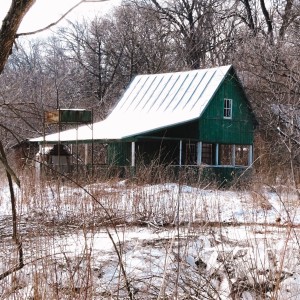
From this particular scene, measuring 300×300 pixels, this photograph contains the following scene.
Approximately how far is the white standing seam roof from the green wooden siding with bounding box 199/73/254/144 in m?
0.53

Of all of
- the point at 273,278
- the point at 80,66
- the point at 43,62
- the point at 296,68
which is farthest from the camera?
the point at 43,62

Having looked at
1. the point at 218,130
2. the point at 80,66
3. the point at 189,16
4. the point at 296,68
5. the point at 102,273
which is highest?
the point at 189,16

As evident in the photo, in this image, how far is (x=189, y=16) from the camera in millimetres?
39469

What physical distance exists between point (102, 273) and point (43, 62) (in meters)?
47.1

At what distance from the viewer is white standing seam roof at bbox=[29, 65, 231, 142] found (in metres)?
22.1

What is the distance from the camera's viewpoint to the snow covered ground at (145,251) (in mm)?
4219

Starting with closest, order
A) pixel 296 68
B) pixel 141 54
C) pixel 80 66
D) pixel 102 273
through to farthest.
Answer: pixel 102 273
pixel 296 68
pixel 141 54
pixel 80 66

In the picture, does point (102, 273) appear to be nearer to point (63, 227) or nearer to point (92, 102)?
point (63, 227)

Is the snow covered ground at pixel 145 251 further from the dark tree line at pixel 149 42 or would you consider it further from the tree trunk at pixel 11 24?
the dark tree line at pixel 149 42

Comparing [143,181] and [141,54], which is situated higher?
[141,54]

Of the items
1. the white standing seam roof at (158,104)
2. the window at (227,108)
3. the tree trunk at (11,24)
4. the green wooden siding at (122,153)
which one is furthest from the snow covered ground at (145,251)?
the window at (227,108)

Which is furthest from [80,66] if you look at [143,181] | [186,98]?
[143,181]

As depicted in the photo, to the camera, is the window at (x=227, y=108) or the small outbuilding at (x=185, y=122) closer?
the small outbuilding at (x=185, y=122)

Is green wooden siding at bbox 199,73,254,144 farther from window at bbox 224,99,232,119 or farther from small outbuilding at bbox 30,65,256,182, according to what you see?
window at bbox 224,99,232,119
